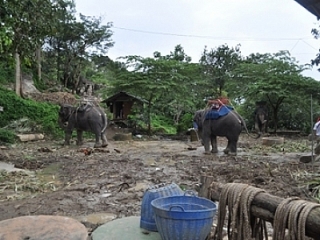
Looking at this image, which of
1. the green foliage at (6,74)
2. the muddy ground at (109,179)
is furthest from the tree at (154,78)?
the muddy ground at (109,179)

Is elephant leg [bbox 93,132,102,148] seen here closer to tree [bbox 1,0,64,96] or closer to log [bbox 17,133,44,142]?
log [bbox 17,133,44,142]

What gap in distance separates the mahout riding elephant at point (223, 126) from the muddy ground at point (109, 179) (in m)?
0.98

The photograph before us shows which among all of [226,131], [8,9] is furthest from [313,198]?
[8,9]

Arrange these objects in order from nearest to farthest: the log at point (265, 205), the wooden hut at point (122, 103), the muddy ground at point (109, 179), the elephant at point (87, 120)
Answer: the log at point (265, 205), the muddy ground at point (109, 179), the elephant at point (87, 120), the wooden hut at point (122, 103)

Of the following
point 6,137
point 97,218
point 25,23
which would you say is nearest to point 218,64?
point 6,137

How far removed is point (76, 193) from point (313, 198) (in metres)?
3.21

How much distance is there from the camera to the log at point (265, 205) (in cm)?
212

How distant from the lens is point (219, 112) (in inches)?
388

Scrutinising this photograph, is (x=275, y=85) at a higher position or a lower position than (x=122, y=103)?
higher

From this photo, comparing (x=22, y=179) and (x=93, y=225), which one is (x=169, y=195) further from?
(x=22, y=179)

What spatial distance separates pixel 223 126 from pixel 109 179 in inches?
179

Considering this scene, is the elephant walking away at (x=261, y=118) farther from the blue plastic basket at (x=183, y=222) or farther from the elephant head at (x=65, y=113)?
the blue plastic basket at (x=183, y=222)

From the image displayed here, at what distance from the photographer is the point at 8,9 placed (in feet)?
22.8

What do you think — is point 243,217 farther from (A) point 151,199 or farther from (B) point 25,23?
(B) point 25,23
